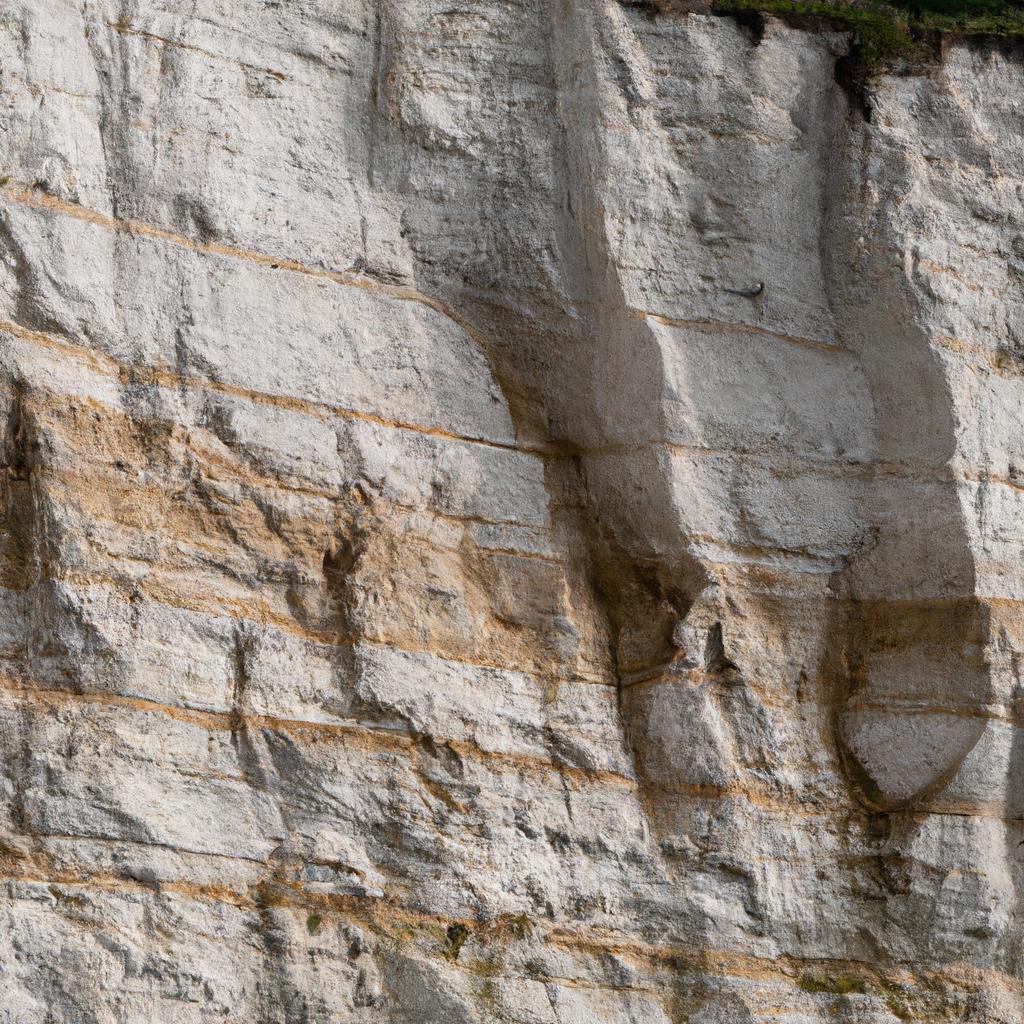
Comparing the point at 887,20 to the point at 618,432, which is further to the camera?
the point at 887,20

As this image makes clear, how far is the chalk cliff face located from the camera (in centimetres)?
884

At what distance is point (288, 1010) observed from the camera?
865 cm

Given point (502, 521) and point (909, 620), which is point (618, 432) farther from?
point (909, 620)

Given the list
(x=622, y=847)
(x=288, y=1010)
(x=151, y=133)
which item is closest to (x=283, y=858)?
(x=288, y=1010)

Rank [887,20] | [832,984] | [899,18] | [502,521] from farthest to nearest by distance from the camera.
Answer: [899,18], [887,20], [502,521], [832,984]

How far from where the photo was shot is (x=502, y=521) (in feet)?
33.3

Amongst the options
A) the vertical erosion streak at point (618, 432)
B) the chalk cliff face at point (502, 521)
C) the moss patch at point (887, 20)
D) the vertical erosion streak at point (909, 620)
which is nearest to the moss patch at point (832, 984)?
the chalk cliff face at point (502, 521)

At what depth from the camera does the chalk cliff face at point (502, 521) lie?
8836 millimetres

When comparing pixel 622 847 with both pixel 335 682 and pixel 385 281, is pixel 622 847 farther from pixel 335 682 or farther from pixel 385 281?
pixel 385 281

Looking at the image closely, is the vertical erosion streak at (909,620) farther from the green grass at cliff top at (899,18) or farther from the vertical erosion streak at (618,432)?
the vertical erosion streak at (618,432)

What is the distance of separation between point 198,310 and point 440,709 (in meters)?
2.73

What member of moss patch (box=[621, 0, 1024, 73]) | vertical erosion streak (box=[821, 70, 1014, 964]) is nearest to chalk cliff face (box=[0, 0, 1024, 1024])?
vertical erosion streak (box=[821, 70, 1014, 964])

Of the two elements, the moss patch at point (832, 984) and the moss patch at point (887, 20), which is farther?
the moss patch at point (887, 20)

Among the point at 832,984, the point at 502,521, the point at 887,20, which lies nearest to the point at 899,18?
A: the point at 887,20
